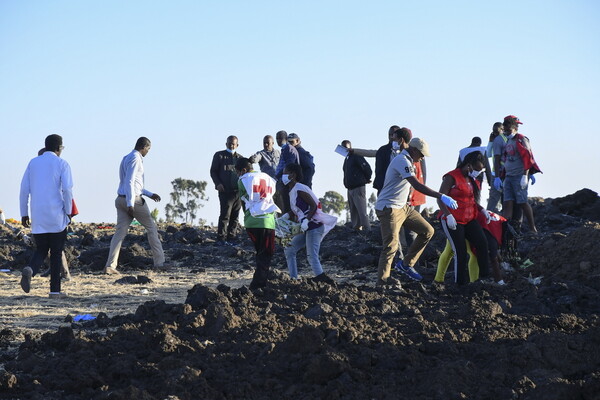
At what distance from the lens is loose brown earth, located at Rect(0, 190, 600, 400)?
18.9 ft

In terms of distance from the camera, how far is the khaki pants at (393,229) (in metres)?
9.55

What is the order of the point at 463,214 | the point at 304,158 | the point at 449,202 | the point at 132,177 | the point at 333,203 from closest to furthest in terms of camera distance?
1. the point at 449,202
2. the point at 463,214
3. the point at 132,177
4. the point at 304,158
5. the point at 333,203

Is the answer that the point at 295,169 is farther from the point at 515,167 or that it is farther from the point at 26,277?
the point at 515,167

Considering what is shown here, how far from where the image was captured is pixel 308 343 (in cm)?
633

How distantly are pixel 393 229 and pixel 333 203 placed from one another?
Result: 108 feet

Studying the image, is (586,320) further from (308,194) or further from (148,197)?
(148,197)

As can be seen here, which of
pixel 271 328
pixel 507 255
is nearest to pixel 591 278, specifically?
pixel 507 255

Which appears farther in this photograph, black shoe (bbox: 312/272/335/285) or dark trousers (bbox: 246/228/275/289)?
black shoe (bbox: 312/272/335/285)

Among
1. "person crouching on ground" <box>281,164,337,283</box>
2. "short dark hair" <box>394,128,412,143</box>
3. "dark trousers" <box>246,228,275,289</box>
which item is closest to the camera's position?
"dark trousers" <box>246,228,275,289</box>

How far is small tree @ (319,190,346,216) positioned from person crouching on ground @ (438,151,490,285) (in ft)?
105

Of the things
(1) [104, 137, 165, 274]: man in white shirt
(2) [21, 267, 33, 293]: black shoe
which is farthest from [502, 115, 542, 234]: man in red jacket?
(2) [21, 267, 33, 293]: black shoe

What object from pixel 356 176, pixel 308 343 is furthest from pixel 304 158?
pixel 308 343

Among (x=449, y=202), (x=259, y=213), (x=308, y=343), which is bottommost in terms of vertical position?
(x=308, y=343)

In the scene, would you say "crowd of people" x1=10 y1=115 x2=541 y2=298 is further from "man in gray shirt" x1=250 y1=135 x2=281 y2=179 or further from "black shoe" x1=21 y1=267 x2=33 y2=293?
"man in gray shirt" x1=250 y1=135 x2=281 y2=179
